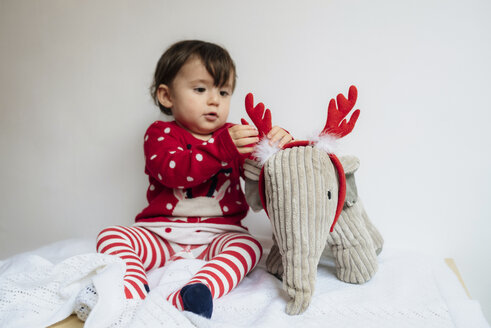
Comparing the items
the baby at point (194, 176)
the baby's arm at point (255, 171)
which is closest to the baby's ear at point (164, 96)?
the baby at point (194, 176)

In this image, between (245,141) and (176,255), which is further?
(176,255)

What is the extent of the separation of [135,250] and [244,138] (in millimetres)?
361

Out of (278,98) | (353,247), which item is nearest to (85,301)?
(353,247)

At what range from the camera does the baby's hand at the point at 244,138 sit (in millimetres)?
753

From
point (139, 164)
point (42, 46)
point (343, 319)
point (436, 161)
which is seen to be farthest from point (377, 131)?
point (42, 46)

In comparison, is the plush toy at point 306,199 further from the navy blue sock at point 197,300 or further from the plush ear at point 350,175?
the navy blue sock at point 197,300

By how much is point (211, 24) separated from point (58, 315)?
3.07 ft

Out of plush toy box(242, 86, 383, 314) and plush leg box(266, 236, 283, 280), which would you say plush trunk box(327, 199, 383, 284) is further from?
plush leg box(266, 236, 283, 280)

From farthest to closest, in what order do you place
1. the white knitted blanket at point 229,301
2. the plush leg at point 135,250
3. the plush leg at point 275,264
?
1. the plush leg at point 275,264
2. the plush leg at point 135,250
3. the white knitted blanket at point 229,301

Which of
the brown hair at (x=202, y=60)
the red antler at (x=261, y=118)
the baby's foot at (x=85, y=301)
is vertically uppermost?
the brown hair at (x=202, y=60)

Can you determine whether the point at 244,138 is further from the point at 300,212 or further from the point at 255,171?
the point at 300,212

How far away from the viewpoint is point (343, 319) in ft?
2.19

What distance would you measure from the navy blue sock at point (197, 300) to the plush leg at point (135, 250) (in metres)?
0.11

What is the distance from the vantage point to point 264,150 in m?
0.73
